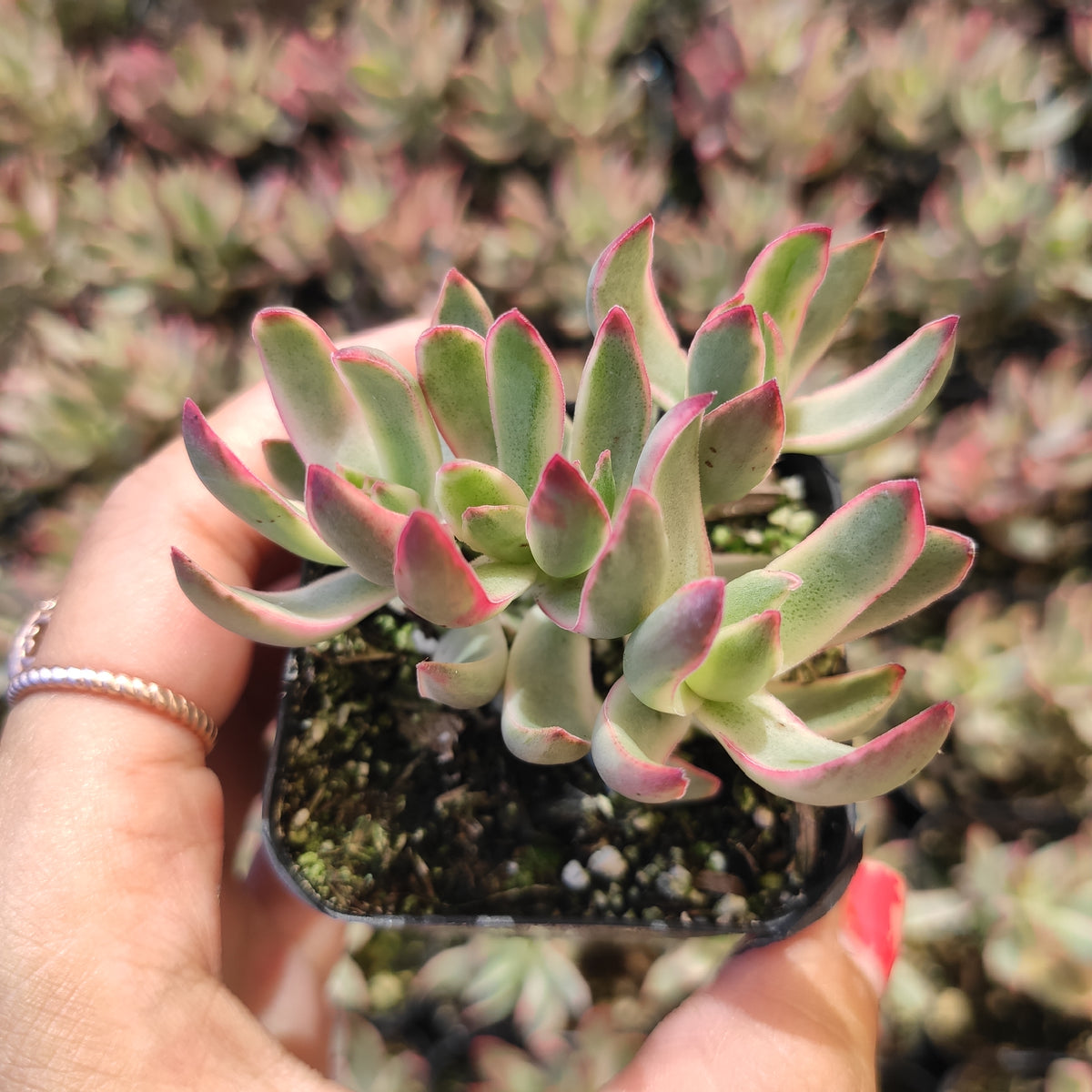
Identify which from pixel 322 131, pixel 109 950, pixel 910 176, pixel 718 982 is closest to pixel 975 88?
pixel 910 176

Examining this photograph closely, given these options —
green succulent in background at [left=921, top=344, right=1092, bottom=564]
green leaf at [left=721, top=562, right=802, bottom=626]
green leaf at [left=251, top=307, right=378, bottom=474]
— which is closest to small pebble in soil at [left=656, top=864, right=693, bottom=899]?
green leaf at [left=721, top=562, right=802, bottom=626]

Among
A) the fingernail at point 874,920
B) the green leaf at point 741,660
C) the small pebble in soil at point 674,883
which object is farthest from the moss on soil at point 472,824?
the green leaf at point 741,660

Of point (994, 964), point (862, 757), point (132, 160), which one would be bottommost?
point (994, 964)

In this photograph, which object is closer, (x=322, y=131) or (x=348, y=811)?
(x=348, y=811)

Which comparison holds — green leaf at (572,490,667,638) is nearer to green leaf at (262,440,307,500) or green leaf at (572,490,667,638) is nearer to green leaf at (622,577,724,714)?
green leaf at (622,577,724,714)

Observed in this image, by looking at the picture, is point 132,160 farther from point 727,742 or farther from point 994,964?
point 994,964

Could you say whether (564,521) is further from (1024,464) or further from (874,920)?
(1024,464)

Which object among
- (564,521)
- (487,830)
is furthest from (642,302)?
(487,830)
